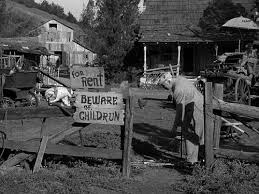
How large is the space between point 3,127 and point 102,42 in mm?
20483

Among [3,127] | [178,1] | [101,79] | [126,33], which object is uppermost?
[178,1]

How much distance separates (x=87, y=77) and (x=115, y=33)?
80.4 ft

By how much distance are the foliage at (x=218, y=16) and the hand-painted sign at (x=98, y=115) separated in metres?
22.2

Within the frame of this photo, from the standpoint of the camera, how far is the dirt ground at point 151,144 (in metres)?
6.56

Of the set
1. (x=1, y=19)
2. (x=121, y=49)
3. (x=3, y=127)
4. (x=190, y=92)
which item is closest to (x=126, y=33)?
(x=121, y=49)

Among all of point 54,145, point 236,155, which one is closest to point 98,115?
point 54,145

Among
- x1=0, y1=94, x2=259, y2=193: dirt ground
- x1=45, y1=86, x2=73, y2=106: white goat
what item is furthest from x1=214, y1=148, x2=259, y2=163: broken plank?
x1=45, y1=86, x2=73, y2=106: white goat

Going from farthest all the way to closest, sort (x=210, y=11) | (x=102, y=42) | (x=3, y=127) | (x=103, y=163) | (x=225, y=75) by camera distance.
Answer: (x=102, y=42) < (x=210, y=11) < (x=225, y=75) < (x=3, y=127) < (x=103, y=163)

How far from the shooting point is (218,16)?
95.4ft

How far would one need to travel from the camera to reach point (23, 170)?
6930 mm

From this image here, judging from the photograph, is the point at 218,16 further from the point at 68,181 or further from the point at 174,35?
the point at 68,181

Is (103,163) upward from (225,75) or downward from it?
downward

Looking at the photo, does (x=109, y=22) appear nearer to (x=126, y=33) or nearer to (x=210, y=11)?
(x=126, y=33)

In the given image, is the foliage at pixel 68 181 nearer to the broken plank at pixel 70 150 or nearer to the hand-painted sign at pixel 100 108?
the broken plank at pixel 70 150
